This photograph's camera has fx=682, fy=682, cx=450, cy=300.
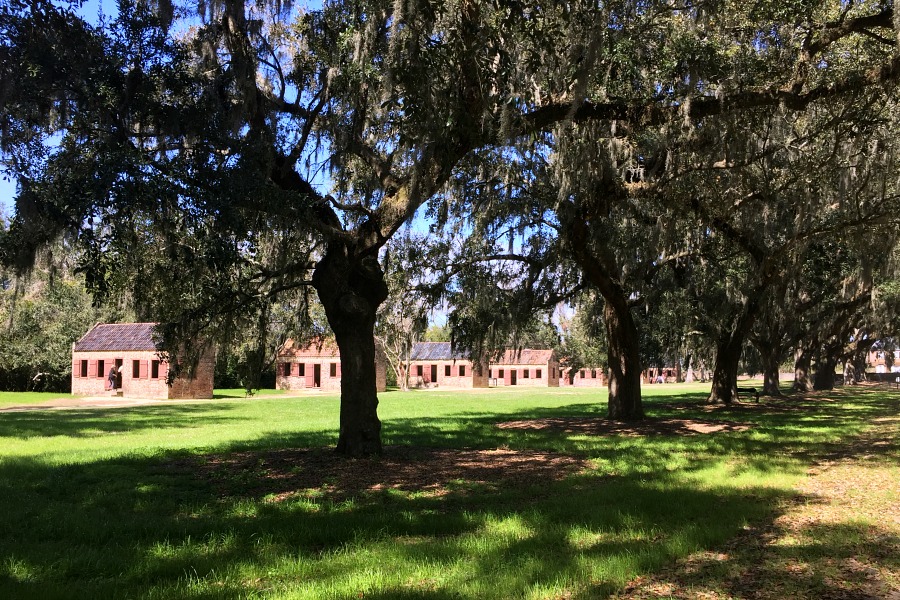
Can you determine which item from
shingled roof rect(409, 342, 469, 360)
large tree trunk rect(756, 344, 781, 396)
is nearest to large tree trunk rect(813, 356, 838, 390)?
large tree trunk rect(756, 344, 781, 396)

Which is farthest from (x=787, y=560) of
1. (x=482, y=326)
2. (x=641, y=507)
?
(x=482, y=326)

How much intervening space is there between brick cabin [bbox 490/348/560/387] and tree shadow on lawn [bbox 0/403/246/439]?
44.9 m

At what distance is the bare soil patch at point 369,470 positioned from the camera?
820cm

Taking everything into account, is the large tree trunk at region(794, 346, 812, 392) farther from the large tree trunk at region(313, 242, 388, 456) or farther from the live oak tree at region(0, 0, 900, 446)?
the large tree trunk at region(313, 242, 388, 456)

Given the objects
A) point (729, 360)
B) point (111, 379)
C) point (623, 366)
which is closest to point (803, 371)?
point (729, 360)

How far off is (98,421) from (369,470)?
14.0 m

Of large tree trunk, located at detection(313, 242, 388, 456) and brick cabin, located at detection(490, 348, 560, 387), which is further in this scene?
brick cabin, located at detection(490, 348, 560, 387)

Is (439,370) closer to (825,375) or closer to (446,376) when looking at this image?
(446,376)

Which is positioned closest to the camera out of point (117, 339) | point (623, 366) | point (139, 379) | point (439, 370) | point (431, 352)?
point (623, 366)

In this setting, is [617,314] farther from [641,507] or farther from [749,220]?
[641,507]

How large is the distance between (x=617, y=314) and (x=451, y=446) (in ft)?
21.5

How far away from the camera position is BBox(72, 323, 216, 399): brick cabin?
3566 cm

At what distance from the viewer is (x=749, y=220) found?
1579 centimetres

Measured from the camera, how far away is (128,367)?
36688 millimetres
